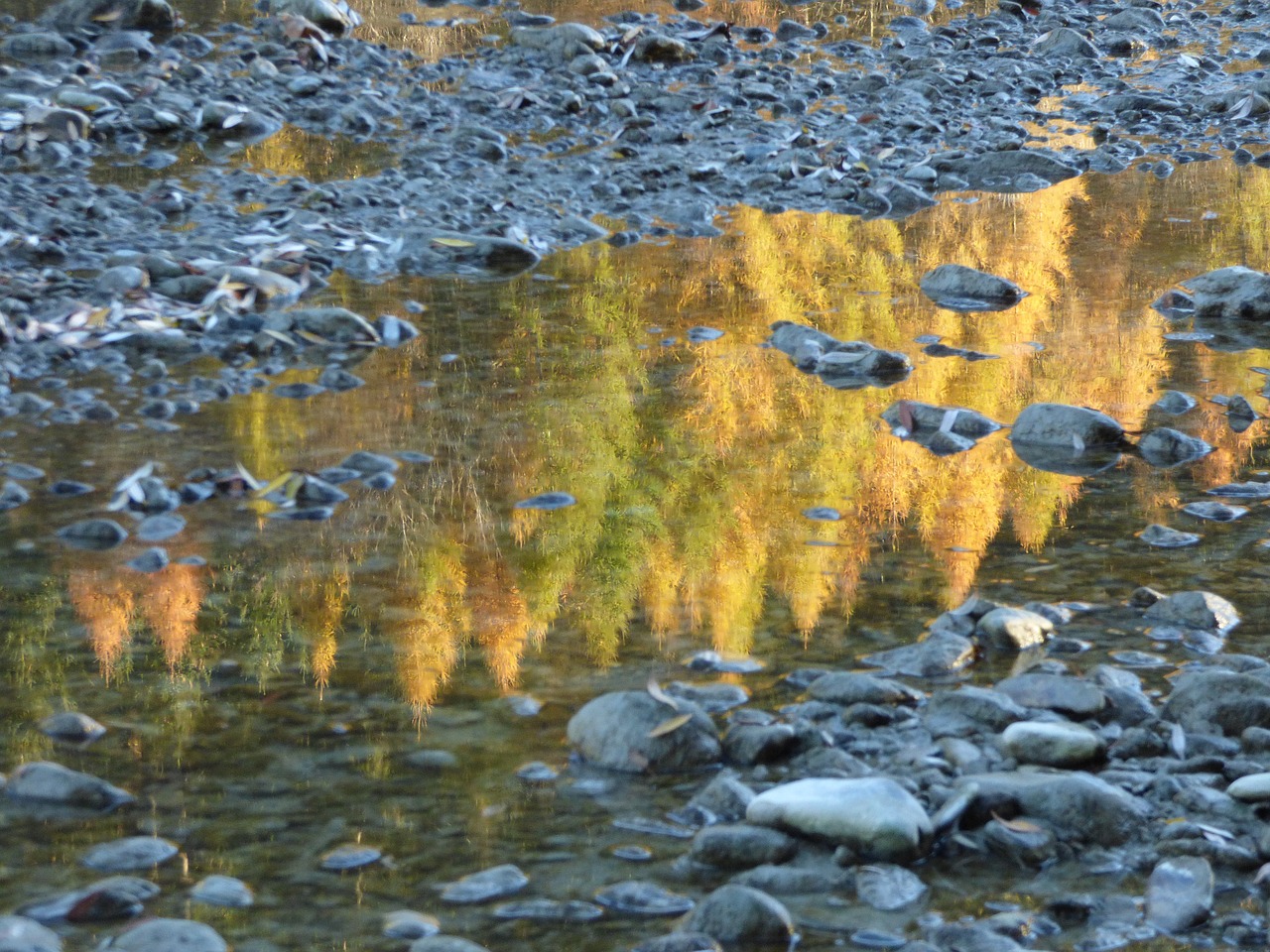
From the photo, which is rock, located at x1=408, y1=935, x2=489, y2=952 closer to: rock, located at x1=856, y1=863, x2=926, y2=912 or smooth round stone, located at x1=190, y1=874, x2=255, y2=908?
smooth round stone, located at x1=190, y1=874, x2=255, y2=908

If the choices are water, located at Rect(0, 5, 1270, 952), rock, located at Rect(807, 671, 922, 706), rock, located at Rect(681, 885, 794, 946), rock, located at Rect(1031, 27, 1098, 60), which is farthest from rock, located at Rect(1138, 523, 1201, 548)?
rock, located at Rect(1031, 27, 1098, 60)

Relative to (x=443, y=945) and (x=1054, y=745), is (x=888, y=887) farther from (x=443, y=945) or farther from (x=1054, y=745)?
(x=443, y=945)

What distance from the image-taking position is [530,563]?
12.4 ft

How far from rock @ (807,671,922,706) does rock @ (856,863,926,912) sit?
575mm

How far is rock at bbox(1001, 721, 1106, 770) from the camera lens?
2.70 meters

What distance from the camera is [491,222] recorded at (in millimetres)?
6844

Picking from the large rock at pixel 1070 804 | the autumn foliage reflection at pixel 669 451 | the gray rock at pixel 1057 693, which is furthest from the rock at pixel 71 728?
the gray rock at pixel 1057 693

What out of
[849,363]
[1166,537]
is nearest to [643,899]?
[1166,537]

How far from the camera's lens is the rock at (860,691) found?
2994 millimetres

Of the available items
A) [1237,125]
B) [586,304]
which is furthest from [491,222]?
[1237,125]

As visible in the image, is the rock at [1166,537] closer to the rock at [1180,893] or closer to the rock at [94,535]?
the rock at [1180,893]

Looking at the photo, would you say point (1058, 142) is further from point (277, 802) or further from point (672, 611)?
point (277, 802)

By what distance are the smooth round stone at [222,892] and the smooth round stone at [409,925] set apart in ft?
0.81

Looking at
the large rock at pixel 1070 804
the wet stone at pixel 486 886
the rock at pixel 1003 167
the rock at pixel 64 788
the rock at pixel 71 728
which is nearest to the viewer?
the wet stone at pixel 486 886
